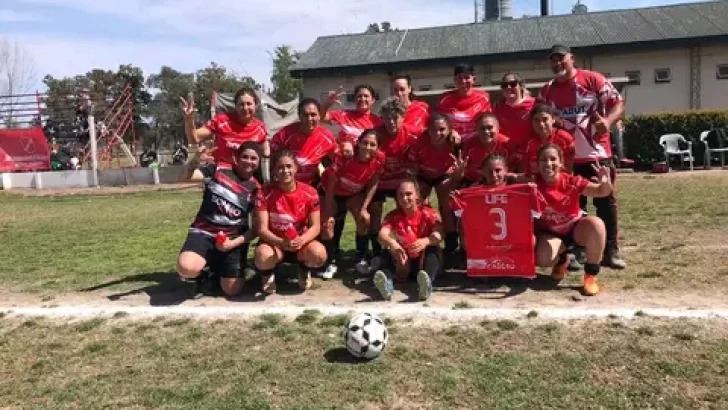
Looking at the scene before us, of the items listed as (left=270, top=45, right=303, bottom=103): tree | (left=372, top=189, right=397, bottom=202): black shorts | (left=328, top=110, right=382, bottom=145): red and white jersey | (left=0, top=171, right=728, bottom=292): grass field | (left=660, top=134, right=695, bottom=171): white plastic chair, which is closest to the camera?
(left=0, top=171, right=728, bottom=292): grass field

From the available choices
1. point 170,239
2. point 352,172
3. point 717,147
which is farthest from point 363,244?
point 717,147

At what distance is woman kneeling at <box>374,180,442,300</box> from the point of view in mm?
5484

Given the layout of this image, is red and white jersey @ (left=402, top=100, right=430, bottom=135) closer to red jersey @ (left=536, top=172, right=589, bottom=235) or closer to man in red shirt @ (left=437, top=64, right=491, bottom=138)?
man in red shirt @ (left=437, top=64, right=491, bottom=138)

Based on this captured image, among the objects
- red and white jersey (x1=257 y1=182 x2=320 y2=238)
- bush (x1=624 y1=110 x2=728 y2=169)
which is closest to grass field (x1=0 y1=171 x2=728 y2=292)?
red and white jersey (x1=257 y1=182 x2=320 y2=238)

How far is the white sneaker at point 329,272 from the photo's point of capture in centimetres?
614

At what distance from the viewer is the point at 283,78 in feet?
178

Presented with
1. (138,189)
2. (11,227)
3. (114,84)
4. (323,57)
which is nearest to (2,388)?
(11,227)

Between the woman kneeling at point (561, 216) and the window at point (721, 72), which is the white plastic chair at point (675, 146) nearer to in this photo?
the window at point (721, 72)

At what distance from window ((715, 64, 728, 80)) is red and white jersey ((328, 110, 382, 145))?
24.3 m

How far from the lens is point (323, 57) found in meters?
30.1

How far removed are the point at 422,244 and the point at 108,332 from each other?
261 centimetres

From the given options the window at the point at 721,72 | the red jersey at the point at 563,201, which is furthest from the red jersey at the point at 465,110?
the window at the point at 721,72

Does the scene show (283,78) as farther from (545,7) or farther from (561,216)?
(561,216)

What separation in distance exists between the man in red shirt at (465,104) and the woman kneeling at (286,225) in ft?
5.31
